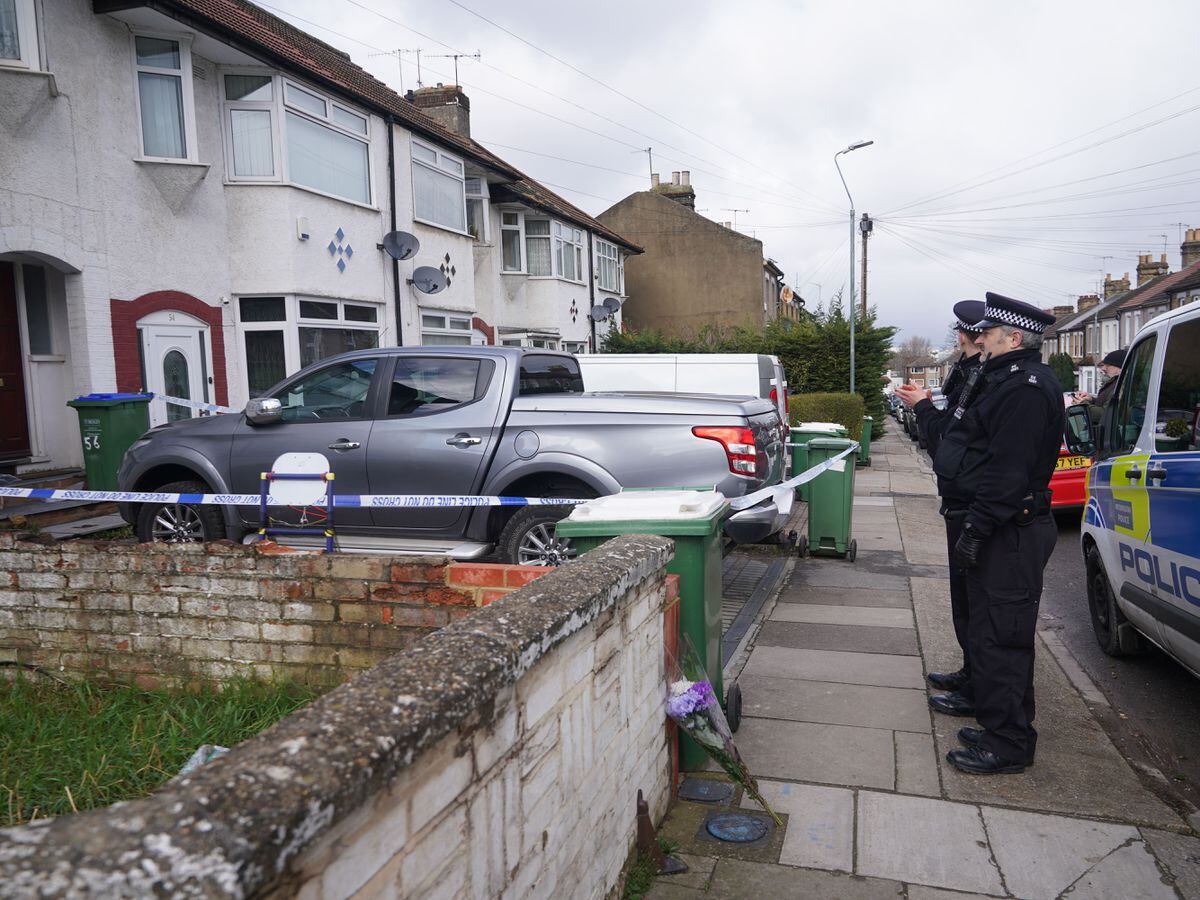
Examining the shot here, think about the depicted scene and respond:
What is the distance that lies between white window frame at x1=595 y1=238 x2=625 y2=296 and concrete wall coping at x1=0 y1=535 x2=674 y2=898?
86.7 ft

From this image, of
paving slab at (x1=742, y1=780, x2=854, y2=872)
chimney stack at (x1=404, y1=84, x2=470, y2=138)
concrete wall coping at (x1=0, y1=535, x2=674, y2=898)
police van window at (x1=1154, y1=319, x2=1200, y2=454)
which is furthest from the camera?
chimney stack at (x1=404, y1=84, x2=470, y2=138)

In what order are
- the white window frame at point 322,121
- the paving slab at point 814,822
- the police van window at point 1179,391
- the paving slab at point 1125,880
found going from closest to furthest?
the paving slab at point 1125,880
the paving slab at point 814,822
the police van window at point 1179,391
the white window frame at point 322,121

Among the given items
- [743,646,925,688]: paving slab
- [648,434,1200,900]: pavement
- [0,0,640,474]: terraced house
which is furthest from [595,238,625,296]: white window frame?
[648,434,1200,900]: pavement

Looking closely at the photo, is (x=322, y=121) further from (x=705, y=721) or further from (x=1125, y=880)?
(x=1125, y=880)

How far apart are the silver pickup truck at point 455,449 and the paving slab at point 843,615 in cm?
70

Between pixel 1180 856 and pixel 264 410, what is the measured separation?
5806mm

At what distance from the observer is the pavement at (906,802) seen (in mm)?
3049

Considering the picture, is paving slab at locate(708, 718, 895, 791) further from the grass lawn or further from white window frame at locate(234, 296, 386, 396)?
white window frame at locate(234, 296, 386, 396)

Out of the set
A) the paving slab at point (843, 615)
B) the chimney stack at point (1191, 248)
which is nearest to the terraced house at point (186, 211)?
the paving slab at point (843, 615)

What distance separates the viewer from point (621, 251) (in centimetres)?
3145

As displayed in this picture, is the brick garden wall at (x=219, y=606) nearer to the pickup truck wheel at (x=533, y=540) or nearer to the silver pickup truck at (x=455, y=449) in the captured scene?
the pickup truck wheel at (x=533, y=540)

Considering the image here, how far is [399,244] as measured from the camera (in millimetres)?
15078

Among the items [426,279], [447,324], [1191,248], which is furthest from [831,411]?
[1191,248]

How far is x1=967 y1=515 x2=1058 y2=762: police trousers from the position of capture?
3.81 meters
